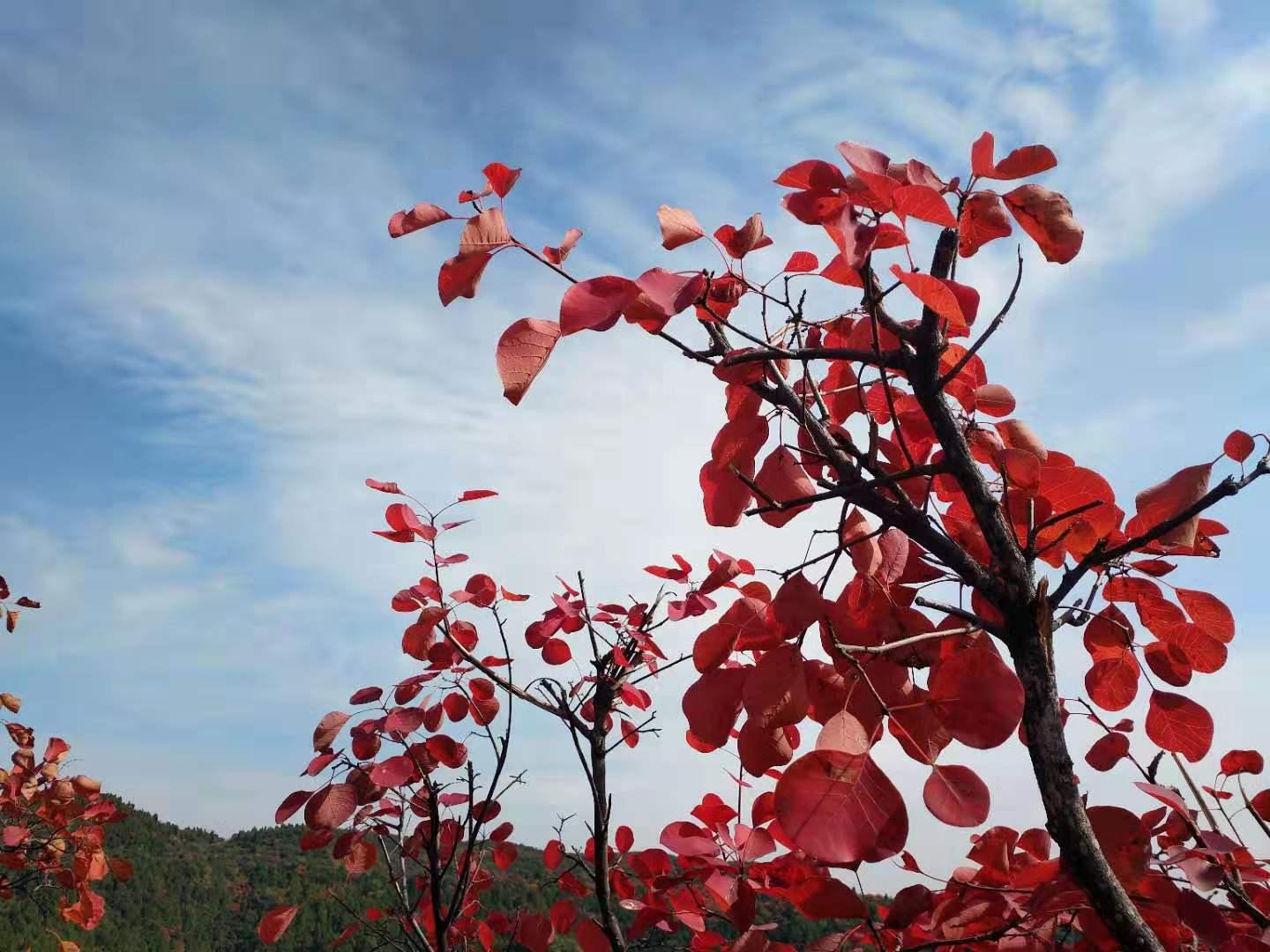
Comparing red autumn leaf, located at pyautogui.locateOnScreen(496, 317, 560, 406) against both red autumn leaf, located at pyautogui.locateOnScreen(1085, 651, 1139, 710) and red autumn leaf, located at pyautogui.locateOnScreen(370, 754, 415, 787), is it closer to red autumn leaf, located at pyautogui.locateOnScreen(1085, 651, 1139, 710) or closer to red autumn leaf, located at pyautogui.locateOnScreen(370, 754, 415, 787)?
red autumn leaf, located at pyautogui.locateOnScreen(1085, 651, 1139, 710)

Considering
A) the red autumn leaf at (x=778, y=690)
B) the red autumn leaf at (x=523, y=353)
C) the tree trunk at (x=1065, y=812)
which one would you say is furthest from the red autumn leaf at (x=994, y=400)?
the red autumn leaf at (x=523, y=353)

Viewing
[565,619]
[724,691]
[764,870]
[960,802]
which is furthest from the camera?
[565,619]

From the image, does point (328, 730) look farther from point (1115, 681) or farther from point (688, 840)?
point (1115, 681)

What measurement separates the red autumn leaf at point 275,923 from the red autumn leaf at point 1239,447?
2.04m

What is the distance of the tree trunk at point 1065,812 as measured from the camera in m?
0.83

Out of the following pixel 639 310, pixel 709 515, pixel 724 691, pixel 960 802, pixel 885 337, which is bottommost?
pixel 960 802

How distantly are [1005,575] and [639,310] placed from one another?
1.64 ft

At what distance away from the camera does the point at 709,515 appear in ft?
3.49

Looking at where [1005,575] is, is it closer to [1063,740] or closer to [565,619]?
[1063,740]

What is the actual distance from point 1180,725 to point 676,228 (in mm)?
931

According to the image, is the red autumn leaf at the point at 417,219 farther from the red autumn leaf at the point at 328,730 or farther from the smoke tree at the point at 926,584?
the red autumn leaf at the point at 328,730

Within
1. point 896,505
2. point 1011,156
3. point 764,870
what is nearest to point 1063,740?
point 896,505

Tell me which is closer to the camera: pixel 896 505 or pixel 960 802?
pixel 960 802

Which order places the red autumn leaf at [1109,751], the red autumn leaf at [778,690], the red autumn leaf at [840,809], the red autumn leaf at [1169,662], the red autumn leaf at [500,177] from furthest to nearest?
the red autumn leaf at [1109,751] < the red autumn leaf at [1169,662] < the red autumn leaf at [500,177] < the red autumn leaf at [778,690] < the red autumn leaf at [840,809]
